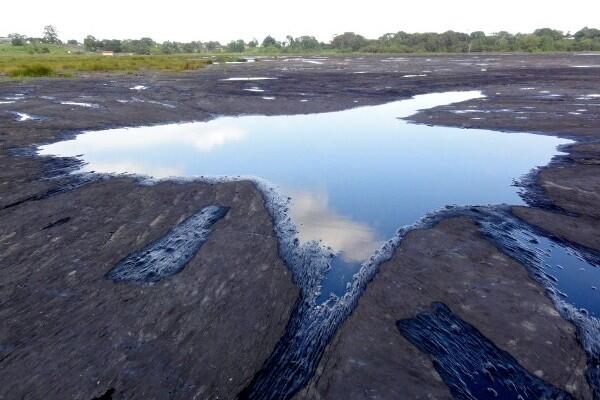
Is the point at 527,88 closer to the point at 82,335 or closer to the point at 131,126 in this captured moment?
the point at 131,126

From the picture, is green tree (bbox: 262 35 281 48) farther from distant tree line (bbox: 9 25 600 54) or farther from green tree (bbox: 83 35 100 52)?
green tree (bbox: 83 35 100 52)

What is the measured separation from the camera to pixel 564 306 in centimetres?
714

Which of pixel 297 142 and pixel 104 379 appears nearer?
pixel 104 379

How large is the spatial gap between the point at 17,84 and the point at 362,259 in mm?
46963

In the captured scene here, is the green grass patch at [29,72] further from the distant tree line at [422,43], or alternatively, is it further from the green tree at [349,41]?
the green tree at [349,41]

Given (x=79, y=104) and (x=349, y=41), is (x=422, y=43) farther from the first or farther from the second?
(x=79, y=104)

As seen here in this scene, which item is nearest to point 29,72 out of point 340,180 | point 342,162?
point 342,162

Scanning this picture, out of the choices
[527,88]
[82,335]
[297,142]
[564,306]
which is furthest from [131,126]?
[527,88]

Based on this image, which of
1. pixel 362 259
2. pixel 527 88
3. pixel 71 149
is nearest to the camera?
pixel 362 259

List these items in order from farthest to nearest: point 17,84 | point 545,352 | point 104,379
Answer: point 17,84, point 545,352, point 104,379

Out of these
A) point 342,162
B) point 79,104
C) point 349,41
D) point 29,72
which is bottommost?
point 342,162

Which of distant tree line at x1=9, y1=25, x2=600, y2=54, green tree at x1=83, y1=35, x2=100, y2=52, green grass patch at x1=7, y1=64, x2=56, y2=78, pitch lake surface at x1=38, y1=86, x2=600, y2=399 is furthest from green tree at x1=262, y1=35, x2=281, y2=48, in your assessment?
pitch lake surface at x1=38, y1=86, x2=600, y2=399

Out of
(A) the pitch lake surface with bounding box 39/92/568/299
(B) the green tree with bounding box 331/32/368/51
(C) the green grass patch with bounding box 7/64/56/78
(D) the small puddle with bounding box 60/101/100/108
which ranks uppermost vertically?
(B) the green tree with bounding box 331/32/368/51

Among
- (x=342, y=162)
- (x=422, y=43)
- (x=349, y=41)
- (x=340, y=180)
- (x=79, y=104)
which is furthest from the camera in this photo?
(x=349, y=41)
